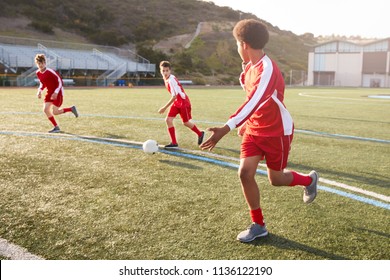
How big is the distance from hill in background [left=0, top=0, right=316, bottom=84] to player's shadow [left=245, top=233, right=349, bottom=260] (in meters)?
46.6

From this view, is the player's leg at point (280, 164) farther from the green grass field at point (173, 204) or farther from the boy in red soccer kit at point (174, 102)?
the boy in red soccer kit at point (174, 102)

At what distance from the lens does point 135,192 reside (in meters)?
4.37

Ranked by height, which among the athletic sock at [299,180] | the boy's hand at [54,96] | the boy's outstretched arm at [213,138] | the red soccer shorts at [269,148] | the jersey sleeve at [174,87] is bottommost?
the athletic sock at [299,180]

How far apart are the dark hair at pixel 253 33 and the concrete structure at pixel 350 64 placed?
207 feet

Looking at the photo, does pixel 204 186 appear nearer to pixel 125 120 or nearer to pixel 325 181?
pixel 325 181

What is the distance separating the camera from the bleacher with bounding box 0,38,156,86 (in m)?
35.0

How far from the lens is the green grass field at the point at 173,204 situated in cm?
303

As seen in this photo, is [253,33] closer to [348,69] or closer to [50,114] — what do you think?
[50,114]

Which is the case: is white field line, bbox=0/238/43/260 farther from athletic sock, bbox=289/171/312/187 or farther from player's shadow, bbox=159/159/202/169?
player's shadow, bbox=159/159/202/169

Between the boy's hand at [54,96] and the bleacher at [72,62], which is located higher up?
the bleacher at [72,62]

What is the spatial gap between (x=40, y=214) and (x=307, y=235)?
8.00 feet

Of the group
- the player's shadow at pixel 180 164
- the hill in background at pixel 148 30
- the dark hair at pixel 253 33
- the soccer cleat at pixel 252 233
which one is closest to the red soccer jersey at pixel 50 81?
the player's shadow at pixel 180 164

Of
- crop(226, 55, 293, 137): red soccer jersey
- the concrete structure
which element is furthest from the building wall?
crop(226, 55, 293, 137): red soccer jersey

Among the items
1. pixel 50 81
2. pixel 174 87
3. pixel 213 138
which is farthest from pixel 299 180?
pixel 50 81
